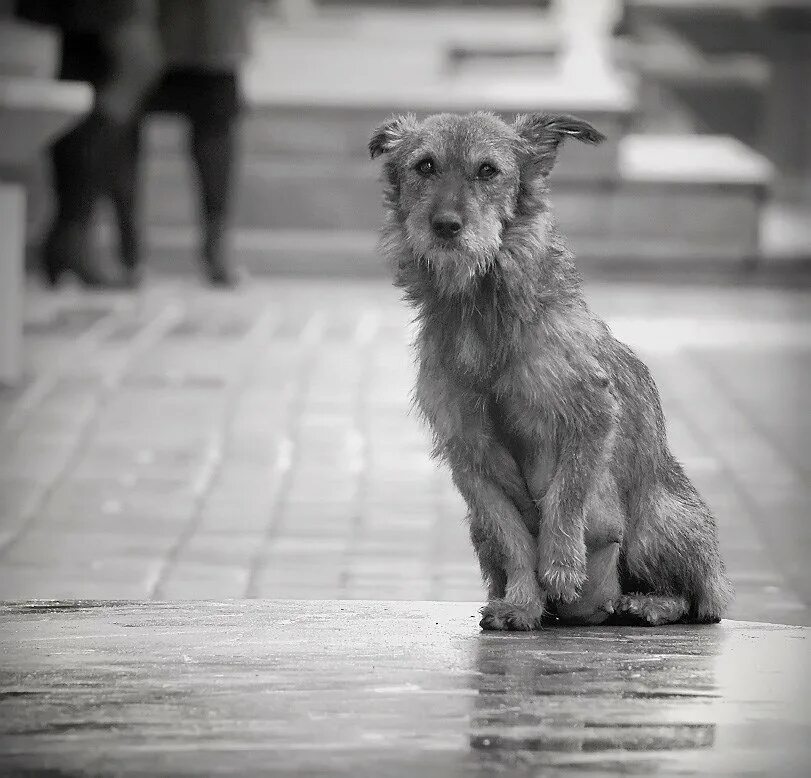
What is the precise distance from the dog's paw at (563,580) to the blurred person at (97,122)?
8115 mm

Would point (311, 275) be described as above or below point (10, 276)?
below

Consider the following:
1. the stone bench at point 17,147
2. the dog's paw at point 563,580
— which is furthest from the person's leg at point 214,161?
the dog's paw at point 563,580

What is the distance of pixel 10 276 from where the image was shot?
786 centimetres

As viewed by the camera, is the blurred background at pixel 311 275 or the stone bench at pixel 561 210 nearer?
the blurred background at pixel 311 275

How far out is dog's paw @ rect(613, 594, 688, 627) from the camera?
334 cm

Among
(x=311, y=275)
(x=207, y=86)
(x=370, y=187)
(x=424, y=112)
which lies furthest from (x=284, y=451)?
(x=424, y=112)

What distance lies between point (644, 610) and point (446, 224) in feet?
2.97

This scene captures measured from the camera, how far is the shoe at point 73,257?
36.6 feet

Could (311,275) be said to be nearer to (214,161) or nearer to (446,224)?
(214,161)

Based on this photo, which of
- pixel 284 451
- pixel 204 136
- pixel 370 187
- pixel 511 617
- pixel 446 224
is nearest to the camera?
pixel 446 224

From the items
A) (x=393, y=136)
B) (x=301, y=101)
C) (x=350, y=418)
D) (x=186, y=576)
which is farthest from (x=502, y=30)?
(x=393, y=136)

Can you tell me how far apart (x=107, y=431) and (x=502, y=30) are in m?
9.42

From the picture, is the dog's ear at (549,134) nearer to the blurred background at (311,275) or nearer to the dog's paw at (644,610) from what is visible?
the dog's paw at (644,610)

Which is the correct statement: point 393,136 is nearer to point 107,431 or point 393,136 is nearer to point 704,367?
point 107,431
